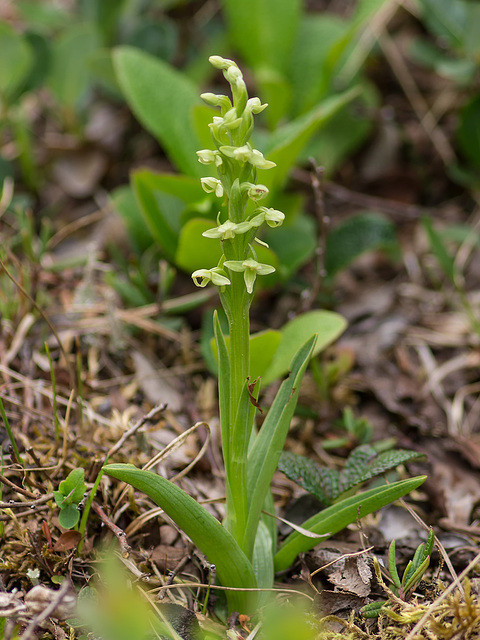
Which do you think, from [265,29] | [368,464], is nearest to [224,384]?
[368,464]

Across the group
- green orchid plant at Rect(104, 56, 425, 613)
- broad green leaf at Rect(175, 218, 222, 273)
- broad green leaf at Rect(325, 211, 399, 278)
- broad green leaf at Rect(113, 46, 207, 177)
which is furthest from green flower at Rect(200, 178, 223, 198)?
broad green leaf at Rect(325, 211, 399, 278)

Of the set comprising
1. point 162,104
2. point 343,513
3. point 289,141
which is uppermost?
point 289,141

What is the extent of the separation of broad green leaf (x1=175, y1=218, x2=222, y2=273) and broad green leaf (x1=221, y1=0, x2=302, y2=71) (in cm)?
102

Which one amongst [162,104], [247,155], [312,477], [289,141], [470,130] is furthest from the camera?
[470,130]

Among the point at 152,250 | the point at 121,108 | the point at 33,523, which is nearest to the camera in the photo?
the point at 33,523

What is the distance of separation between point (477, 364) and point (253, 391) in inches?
44.3

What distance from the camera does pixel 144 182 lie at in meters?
1.82

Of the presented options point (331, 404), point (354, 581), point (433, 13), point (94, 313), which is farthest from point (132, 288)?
point (433, 13)

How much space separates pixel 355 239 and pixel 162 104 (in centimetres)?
79

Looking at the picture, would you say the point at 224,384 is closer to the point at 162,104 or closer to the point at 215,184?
the point at 215,184

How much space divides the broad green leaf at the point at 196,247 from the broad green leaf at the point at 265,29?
3.34 feet

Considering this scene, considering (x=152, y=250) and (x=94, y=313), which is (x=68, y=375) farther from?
(x=152, y=250)

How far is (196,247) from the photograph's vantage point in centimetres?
172

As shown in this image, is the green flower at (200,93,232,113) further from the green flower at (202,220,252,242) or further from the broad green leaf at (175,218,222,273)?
the broad green leaf at (175,218,222,273)
